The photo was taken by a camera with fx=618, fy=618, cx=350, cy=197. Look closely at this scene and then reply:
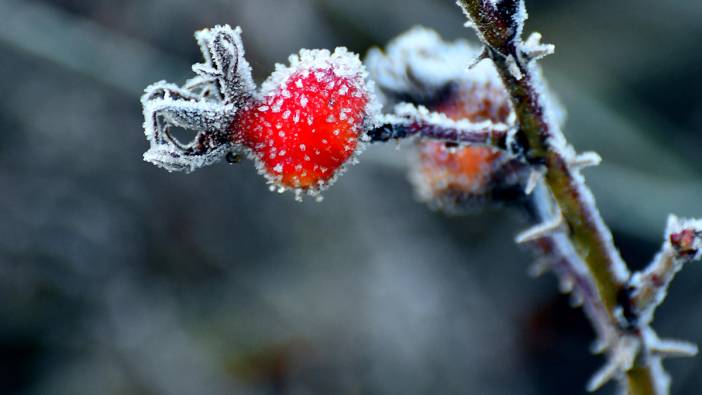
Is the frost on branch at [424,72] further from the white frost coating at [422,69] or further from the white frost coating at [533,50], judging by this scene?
the white frost coating at [533,50]

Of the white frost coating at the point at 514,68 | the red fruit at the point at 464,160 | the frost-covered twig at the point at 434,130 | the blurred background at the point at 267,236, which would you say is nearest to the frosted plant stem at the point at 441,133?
the frost-covered twig at the point at 434,130

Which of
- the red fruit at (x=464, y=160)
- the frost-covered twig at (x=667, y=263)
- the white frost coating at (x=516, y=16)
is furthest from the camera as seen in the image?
the red fruit at (x=464, y=160)

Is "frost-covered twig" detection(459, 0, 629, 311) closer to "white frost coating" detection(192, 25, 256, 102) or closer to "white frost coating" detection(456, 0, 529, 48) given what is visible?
"white frost coating" detection(456, 0, 529, 48)

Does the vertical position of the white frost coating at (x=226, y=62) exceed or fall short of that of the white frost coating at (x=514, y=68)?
it exceeds it

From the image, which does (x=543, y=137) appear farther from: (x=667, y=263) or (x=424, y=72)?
(x=424, y=72)

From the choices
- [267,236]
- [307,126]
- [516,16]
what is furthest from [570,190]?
[267,236]
